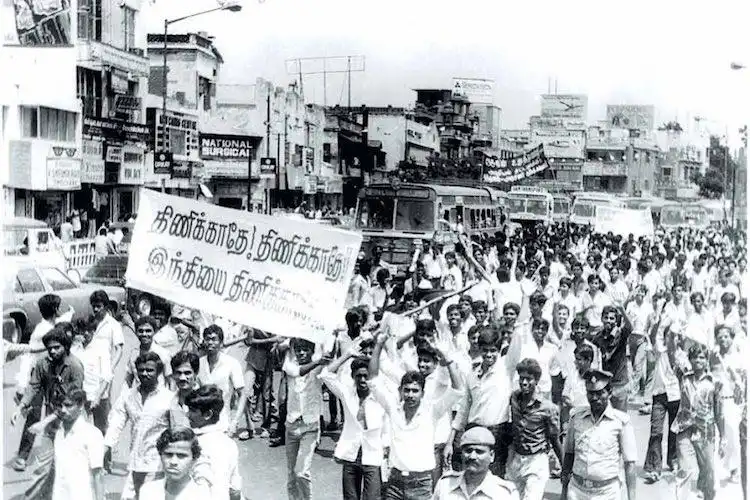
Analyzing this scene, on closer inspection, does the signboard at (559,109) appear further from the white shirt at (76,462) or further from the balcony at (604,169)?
the white shirt at (76,462)

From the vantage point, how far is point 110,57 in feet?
84.7

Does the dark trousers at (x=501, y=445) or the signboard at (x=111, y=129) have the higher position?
the signboard at (x=111, y=129)

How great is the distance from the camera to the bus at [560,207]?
120ft

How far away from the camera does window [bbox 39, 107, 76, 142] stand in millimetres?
21984

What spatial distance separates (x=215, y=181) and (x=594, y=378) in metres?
23.8

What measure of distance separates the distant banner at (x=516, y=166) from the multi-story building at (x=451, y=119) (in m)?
28.5

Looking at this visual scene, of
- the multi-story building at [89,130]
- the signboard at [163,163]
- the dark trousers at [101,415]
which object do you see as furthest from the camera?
the signboard at [163,163]

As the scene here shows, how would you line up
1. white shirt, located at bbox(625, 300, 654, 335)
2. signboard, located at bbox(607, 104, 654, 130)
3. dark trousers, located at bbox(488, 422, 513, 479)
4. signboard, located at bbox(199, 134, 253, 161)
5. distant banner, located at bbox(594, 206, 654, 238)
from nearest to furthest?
dark trousers, located at bbox(488, 422, 513, 479) → white shirt, located at bbox(625, 300, 654, 335) → distant banner, located at bbox(594, 206, 654, 238) → signboard, located at bbox(607, 104, 654, 130) → signboard, located at bbox(199, 134, 253, 161)

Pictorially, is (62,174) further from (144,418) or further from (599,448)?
(599,448)

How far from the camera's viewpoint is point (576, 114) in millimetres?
28312

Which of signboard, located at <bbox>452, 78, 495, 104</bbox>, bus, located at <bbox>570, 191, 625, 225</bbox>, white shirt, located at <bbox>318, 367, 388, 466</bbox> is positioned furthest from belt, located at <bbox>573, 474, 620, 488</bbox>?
bus, located at <bbox>570, 191, 625, 225</bbox>

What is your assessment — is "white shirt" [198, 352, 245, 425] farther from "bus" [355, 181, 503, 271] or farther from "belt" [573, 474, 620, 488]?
"bus" [355, 181, 503, 271]

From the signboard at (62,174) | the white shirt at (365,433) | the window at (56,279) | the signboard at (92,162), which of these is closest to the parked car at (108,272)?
the window at (56,279)

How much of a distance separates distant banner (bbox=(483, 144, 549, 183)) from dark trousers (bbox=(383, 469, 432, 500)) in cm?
1857
